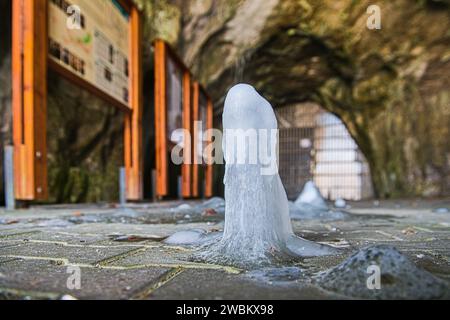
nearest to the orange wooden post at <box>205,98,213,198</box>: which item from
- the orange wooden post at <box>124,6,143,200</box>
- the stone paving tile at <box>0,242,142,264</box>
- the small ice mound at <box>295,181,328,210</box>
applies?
the orange wooden post at <box>124,6,143,200</box>

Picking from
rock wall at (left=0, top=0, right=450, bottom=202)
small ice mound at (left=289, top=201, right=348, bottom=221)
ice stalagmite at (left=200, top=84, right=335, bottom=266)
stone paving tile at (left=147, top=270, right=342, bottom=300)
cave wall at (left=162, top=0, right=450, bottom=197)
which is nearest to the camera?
stone paving tile at (left=147, top=270, right=342, bottom=300)

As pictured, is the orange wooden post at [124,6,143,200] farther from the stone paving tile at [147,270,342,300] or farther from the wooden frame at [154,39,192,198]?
the stone paving tile at [147,270,342,300]

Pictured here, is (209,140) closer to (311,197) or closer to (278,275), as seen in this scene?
(311,197)

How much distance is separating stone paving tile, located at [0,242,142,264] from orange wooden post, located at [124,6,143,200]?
4426mm

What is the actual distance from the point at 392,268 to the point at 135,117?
5778 mm

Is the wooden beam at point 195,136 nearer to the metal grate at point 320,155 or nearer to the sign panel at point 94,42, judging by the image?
the sign panel at point 94,42

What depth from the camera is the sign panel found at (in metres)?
4.53

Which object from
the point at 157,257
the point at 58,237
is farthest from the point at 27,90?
the point at 157,257

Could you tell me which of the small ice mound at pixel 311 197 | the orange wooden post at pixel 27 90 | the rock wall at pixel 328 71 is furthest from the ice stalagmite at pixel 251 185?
the rock wall at pixel 328 71

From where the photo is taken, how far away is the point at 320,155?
1708 cm

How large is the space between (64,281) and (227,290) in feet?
1.74

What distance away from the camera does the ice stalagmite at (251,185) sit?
169 centimetres
